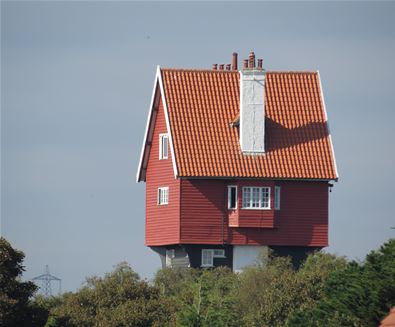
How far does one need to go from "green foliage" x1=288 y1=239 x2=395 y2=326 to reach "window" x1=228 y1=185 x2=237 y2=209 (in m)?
25.9

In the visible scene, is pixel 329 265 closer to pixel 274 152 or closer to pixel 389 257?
pixel 274 152

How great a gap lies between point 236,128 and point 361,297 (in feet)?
103

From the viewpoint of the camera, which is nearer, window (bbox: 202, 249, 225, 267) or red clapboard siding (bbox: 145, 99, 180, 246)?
red clapboard siding (bbox: 145, 99, 180, 246)

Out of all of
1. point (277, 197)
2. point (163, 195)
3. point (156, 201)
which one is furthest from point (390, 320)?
point (156, 201)

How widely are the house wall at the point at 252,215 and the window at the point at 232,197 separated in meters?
0.20

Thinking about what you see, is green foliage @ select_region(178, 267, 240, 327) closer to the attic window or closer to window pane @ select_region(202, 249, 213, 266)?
window pane @ select_region(202, 249, 213, 266)

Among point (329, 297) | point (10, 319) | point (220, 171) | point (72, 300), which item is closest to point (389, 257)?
point (329, 297)

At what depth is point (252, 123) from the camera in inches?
3932

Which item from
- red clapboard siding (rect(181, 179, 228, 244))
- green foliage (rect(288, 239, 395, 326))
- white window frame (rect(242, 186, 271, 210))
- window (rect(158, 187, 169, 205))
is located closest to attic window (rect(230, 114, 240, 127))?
red clapboard siding (rect(181, 179, 228, 244))

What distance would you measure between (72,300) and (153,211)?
53.3 feet

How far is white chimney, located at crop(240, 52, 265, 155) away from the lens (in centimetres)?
9962

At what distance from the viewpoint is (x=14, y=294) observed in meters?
73.0

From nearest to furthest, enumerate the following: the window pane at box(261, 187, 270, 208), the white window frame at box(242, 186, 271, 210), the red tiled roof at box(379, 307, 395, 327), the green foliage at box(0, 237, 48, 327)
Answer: the red tiled roof at box(379, 307, 395, 327)
the green foliage at box(0, 237, 48, 327)
the white window frame at box(242, 186, 271, 210)
the window pane at box(261, 187, 270, 208)

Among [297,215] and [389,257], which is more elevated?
[297,215]
